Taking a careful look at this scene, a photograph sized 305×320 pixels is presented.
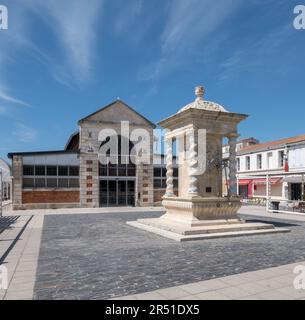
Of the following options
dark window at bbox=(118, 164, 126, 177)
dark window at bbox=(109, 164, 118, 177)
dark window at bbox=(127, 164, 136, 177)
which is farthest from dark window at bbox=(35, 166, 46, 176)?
dark window at bbox=(127, 164, 136, 177)

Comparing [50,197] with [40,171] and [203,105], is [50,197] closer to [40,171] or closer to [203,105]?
[40,171]

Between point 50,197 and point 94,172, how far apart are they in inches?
144

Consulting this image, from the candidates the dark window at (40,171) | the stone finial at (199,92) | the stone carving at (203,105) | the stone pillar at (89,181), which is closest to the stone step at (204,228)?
the stone carving at (203,105)

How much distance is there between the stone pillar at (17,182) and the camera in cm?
2284

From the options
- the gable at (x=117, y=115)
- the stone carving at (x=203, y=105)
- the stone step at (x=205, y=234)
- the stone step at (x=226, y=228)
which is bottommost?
the stone step at (x=205, y=234)

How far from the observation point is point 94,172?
24.9m

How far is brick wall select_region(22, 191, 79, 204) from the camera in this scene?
2328cm

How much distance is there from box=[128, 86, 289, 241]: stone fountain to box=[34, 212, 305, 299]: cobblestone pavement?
83 centimetres

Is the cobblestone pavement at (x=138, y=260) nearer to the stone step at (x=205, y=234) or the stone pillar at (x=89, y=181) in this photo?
the stone step at (x=205, y=234)

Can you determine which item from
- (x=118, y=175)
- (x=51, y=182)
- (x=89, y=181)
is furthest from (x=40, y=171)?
(x=118, y=175)

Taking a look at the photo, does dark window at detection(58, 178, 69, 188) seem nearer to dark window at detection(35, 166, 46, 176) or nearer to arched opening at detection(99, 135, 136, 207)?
dark window at detection(35, 166, 46, 176)

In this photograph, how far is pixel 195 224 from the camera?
36.2 ft

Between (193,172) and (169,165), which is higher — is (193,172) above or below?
Answer: below
